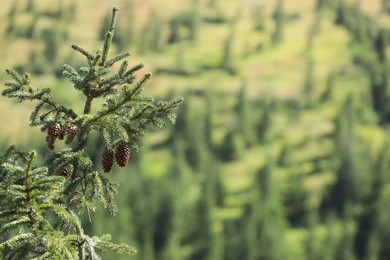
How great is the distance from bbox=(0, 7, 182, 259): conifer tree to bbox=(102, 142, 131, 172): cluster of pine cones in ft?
0.05

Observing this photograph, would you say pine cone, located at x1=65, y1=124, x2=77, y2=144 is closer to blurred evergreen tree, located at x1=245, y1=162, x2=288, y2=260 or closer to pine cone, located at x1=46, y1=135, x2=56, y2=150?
pine cone, located at x1=46, y1=135, x2=56, y2=150

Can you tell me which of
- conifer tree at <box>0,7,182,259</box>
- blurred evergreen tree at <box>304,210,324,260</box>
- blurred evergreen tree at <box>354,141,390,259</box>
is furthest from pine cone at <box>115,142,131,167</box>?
blurred evergreen tree at <box>354,141,390,259</box>

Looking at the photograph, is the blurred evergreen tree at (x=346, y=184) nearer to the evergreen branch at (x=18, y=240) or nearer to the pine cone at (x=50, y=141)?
the pine cone at (x=50, y=141)

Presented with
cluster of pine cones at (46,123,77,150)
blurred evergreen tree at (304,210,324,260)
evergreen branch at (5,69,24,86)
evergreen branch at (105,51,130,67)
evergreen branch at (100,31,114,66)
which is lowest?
cluster of pine cones at (46,123,77,150)

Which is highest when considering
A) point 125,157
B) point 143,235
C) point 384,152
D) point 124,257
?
point 384,152

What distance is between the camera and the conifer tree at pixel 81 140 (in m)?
9.55

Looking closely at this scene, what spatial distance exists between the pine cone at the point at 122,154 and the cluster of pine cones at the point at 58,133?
747mm

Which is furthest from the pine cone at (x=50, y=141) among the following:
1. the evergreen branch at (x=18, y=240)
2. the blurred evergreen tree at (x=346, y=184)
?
the blurred evergreen tree at (x=346, y=184)

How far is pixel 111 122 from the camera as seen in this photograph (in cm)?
999

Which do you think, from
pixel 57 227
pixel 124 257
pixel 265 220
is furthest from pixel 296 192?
pixel 57 227

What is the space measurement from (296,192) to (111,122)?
16474cm

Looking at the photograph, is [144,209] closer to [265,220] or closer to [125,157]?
[265,220]

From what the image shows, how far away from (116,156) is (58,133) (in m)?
0.99

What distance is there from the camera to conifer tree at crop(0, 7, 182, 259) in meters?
9.55
